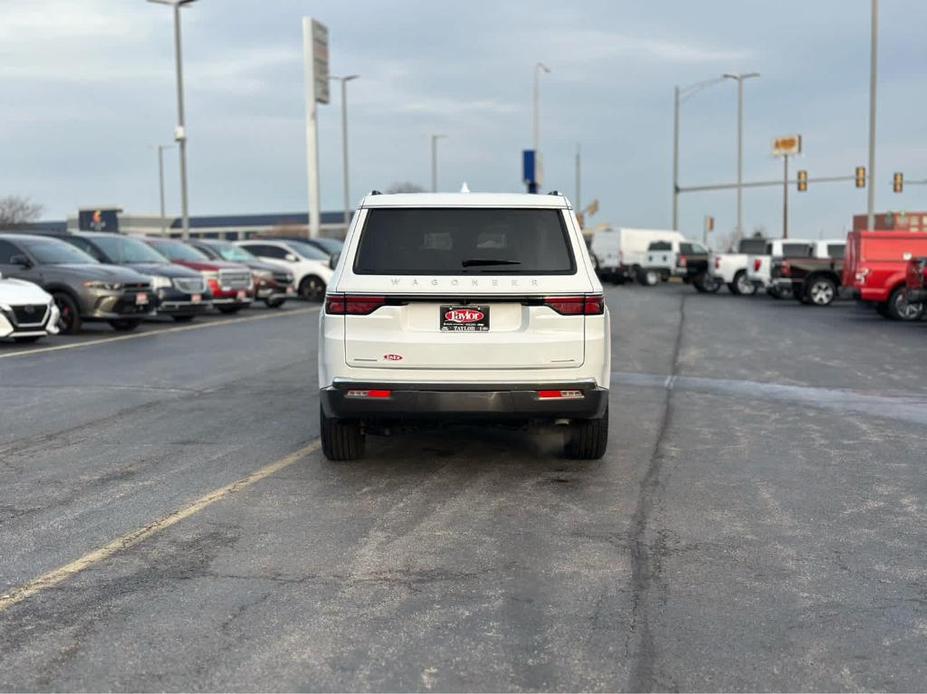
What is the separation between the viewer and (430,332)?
6.78m

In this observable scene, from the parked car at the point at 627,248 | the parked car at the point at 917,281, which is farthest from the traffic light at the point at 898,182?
the parked car at the point at 917,281

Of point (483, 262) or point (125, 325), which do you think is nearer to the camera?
point (483, 262)

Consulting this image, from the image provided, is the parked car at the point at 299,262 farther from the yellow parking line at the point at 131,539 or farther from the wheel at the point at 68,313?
the yellow parking line at the point at 131,539

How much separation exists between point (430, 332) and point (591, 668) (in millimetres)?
3183

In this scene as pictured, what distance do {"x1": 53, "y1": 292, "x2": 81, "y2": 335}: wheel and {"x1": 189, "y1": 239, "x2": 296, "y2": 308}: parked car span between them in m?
7.27

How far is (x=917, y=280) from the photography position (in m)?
22.4

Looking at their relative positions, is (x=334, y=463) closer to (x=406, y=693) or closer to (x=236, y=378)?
(x=406, y=693)

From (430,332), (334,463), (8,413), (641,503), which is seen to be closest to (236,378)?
(8,413)

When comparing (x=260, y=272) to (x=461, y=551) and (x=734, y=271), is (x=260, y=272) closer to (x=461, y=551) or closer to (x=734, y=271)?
(x=734, y=271)

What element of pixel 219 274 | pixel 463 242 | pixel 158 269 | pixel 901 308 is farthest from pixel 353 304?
pixel 901 308

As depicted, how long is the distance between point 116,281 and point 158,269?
262 centimetres

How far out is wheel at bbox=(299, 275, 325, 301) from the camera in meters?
30.6

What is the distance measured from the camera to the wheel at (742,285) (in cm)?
3816

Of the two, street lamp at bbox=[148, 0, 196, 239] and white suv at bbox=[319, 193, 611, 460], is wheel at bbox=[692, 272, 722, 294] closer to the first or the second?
street lamp at bbox=[148, 0, 196, 239]
